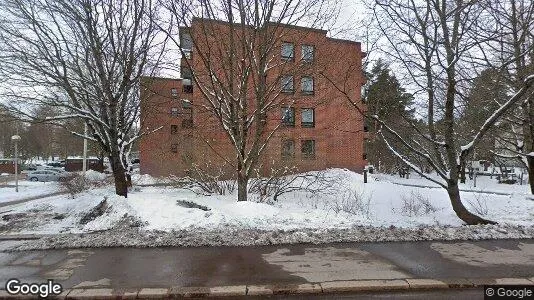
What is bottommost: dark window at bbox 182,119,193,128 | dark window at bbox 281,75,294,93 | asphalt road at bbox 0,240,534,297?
asphalt road at bbox 0,240,534,297

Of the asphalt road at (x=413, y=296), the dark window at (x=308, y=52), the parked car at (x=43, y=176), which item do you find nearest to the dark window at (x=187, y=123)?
the dark window at (x=308, y=52)

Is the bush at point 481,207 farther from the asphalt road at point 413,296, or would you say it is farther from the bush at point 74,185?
the bush at point 74,185

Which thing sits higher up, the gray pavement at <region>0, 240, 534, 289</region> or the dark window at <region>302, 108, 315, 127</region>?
the dark window at <region>302, 108, 315, 127</region>

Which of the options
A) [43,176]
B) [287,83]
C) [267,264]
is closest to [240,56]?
[287,83]

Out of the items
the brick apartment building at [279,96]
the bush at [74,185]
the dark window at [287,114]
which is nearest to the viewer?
the brick apartment building at [279,96]

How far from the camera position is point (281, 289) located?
484 cm

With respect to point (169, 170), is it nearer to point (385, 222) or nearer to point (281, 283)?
point (385, 222)

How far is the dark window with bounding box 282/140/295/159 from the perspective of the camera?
16138 millimetres

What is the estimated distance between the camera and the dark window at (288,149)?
16.1m

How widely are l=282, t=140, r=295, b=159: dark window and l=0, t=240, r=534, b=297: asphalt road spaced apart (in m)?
9.22

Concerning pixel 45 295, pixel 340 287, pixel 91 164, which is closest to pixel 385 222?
pixel 340 287

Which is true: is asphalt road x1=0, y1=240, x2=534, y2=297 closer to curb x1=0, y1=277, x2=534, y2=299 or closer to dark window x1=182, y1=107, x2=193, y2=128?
curb x1=0, y1=277, x2=534, y2=299

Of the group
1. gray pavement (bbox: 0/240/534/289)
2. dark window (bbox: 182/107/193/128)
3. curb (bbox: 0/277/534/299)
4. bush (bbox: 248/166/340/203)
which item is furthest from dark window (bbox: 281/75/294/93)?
curb (bbox: 0/277/534/299)

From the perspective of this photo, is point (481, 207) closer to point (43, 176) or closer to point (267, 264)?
point (267, 264)
